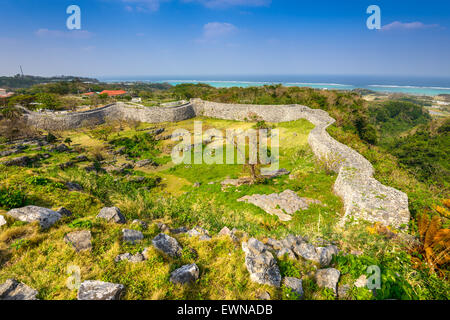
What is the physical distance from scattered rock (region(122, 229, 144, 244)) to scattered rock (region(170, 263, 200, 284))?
4.95 ft

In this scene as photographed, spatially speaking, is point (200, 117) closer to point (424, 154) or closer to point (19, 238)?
point (19, 238)

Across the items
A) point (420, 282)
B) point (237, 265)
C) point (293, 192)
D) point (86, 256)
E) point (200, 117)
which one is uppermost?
point (200, 117)

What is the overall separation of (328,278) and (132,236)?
15.1ft

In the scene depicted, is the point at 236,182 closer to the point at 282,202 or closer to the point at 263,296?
the point at 282,202

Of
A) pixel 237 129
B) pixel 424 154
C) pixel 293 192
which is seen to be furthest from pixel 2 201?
pixel 424 154

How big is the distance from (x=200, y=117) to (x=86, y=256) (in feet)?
128

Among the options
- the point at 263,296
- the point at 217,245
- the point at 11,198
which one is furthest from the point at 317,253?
the point at 11,198

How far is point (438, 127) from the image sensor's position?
42.5 metres

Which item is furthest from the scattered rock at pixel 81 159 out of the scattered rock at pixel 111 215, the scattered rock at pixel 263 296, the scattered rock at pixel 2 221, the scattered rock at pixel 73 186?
the scattered rock at pixel 263 296

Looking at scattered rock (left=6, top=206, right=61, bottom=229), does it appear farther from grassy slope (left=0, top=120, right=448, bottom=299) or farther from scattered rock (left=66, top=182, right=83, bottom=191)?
scattered rock (left=66, top=182, right=83, bottom=191)

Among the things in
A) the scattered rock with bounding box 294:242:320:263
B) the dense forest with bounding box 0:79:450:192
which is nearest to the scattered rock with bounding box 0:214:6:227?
the scattered rock with bounding box 294:242:320:263

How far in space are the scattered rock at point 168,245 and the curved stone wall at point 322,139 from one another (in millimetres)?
7616

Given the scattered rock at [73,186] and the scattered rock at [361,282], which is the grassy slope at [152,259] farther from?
the scattered rock at [73,186]

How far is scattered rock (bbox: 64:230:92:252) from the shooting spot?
159 inches
